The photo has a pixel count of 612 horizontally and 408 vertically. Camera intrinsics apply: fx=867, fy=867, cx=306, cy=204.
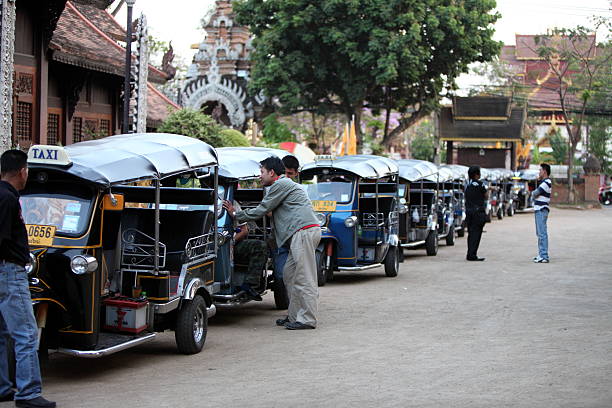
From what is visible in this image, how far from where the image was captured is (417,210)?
21156 millimetres

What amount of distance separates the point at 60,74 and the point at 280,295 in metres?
10.8

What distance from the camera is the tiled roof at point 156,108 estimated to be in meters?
24.7

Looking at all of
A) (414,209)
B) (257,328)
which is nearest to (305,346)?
(257,328)

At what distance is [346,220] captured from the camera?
586 inches

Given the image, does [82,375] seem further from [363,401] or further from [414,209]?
[414,209]

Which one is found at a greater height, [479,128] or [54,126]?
[479,128]

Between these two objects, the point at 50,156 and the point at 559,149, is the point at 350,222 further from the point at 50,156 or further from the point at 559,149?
the point at 559,149

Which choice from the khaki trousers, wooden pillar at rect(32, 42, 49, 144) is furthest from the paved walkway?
wooden pillar at rect(32, 42, 49, 144)

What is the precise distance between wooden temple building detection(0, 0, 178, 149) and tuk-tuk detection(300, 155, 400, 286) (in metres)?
5.64

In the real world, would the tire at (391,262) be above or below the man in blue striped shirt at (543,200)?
below

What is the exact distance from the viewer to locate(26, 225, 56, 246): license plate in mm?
7754

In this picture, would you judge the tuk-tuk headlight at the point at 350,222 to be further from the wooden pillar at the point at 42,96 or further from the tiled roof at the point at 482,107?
the tiled roof at the point at 482,107

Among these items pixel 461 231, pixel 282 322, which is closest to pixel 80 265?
pixel 282 322

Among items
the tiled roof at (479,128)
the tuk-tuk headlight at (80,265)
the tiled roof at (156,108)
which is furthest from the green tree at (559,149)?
the tuk-tuk headlight at (80,265)
